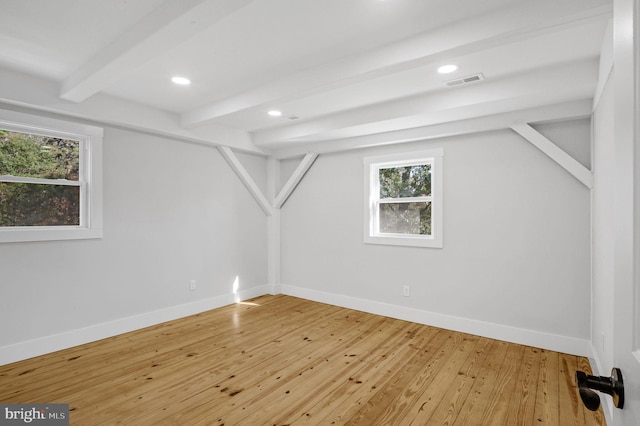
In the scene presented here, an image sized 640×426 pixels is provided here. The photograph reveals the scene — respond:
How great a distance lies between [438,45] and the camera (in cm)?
209

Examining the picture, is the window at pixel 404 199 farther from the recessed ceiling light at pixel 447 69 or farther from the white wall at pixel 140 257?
the white wall at pixel 140 257

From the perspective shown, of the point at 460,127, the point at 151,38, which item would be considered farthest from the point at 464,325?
the point at 151,38

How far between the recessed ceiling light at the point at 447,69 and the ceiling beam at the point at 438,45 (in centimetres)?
52

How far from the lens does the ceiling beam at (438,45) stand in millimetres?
1768

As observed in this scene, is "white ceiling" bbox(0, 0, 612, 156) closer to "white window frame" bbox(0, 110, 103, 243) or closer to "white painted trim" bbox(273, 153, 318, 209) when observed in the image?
"white window frame" bbox(0, 110, 103, 243)

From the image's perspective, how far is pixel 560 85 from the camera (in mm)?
2670

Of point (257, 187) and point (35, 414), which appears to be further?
point (257, 187)

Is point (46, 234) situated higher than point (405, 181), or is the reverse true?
point (405, 181)

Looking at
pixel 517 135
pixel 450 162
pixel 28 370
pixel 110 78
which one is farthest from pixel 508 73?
pixel 28 370

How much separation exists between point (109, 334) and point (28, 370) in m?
0.80

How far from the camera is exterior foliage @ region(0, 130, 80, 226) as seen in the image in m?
3.06

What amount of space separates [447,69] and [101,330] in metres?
4.19

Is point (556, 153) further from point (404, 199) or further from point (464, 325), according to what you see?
point (464, 325)

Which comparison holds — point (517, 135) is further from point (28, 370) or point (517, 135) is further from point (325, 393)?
point (28, 370)
